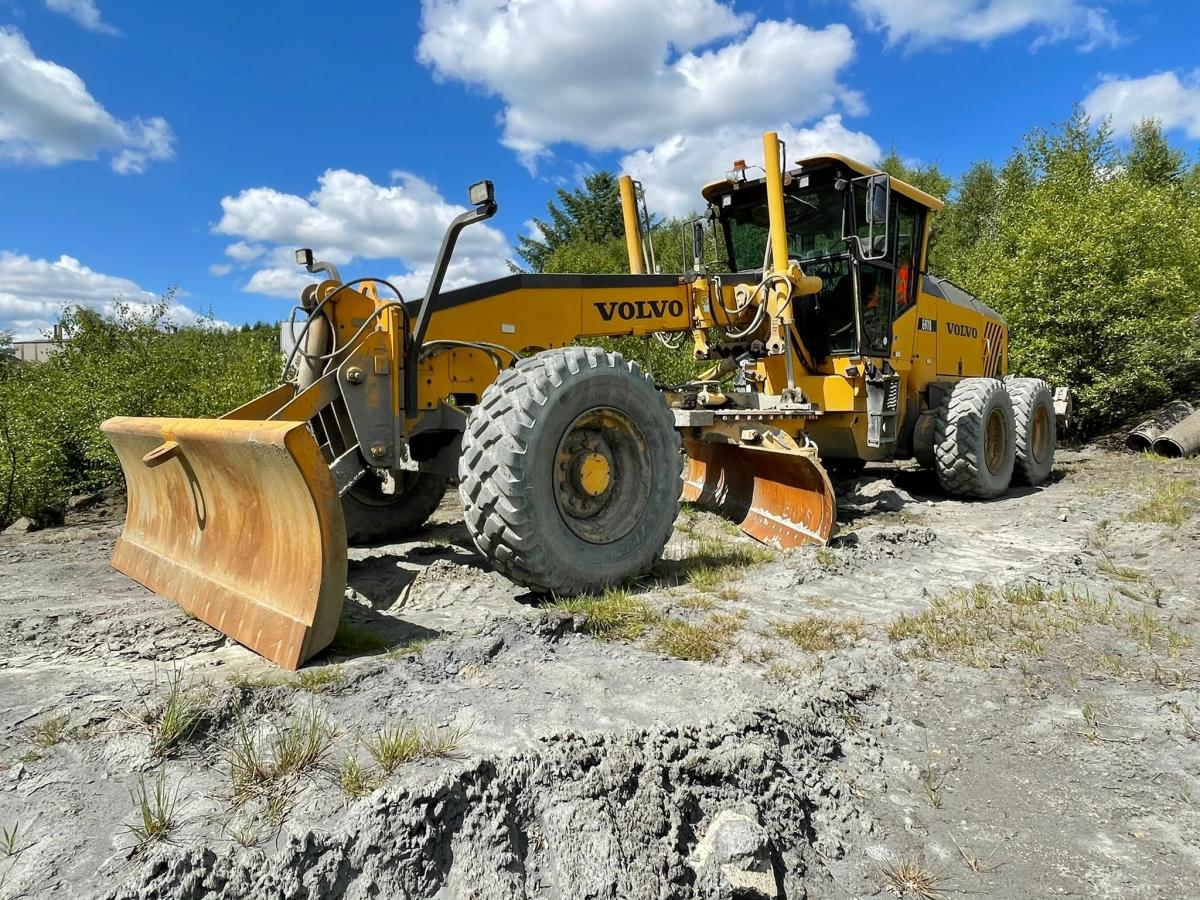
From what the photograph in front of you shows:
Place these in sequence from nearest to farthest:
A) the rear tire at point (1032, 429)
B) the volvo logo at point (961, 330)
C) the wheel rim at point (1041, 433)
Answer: the rear tire at point (1032, 429) → the volvo logo at point (961, 330) → the wheel rim at point (1041, 433)

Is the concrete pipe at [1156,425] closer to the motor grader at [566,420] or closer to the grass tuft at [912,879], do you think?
the motor grader at [566,420]

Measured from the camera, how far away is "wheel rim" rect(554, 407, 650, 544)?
13.5ft

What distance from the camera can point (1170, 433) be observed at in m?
11.1

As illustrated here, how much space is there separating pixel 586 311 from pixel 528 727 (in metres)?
3.39

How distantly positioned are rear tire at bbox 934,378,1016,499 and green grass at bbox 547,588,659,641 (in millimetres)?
5119

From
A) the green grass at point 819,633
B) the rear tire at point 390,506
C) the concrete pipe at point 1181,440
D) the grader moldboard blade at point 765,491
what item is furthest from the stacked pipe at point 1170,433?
the rear tire at point 390,506

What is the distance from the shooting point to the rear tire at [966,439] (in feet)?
25.0

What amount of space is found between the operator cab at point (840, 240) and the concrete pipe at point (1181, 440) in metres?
6.16

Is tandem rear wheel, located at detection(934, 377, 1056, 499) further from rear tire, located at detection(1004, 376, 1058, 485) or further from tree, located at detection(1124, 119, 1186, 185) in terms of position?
tree, located at detection(1124, 119, 1186, 185)

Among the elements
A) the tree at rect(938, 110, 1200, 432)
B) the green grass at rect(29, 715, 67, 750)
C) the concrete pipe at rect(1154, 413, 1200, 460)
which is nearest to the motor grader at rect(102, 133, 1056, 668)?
the green grass at rect(29, 715, 67, 750)

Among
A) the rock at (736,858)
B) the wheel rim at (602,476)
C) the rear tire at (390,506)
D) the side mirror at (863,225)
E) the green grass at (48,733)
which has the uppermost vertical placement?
the side mirror at (863,225)

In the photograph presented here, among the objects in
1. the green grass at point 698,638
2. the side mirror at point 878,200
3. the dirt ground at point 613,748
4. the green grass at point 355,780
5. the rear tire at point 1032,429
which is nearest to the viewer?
the dirt ground at point 613,748

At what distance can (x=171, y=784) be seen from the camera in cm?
207

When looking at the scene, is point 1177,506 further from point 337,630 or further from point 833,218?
point 337,630
